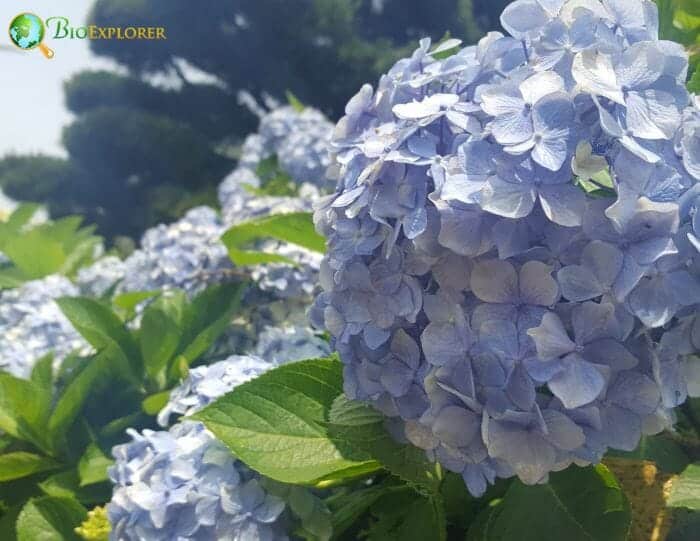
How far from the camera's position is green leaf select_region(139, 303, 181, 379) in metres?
0.79

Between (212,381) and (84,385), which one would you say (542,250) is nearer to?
(212,381)

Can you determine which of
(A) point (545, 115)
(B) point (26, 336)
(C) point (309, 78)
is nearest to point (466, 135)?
(A) point (545, 115)

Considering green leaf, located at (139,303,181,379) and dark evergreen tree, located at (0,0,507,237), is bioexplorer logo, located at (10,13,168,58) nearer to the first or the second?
green leaf, located at (139,303,181,379)

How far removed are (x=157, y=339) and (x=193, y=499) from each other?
313mm

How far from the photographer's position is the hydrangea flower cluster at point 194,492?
0.50m

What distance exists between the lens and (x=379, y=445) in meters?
0.44

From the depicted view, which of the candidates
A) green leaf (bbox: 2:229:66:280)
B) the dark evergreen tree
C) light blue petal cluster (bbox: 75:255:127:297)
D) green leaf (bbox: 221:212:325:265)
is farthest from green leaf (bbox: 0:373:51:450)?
the dark evergreen tree

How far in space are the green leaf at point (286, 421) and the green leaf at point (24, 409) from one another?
344 mm

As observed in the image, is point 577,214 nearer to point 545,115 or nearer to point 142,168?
point 545,115

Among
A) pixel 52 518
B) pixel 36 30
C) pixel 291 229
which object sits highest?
pixel 36 30

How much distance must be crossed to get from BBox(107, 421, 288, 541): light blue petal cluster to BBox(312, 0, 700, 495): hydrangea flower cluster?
0.16 m

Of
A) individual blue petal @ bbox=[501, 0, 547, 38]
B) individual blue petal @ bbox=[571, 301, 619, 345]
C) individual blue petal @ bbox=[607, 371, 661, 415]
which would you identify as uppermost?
individual blue petal @ bbox=[501, 0, 547, 38]

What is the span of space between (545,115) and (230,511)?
0.30 meters

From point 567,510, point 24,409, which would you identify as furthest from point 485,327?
point 24,409
